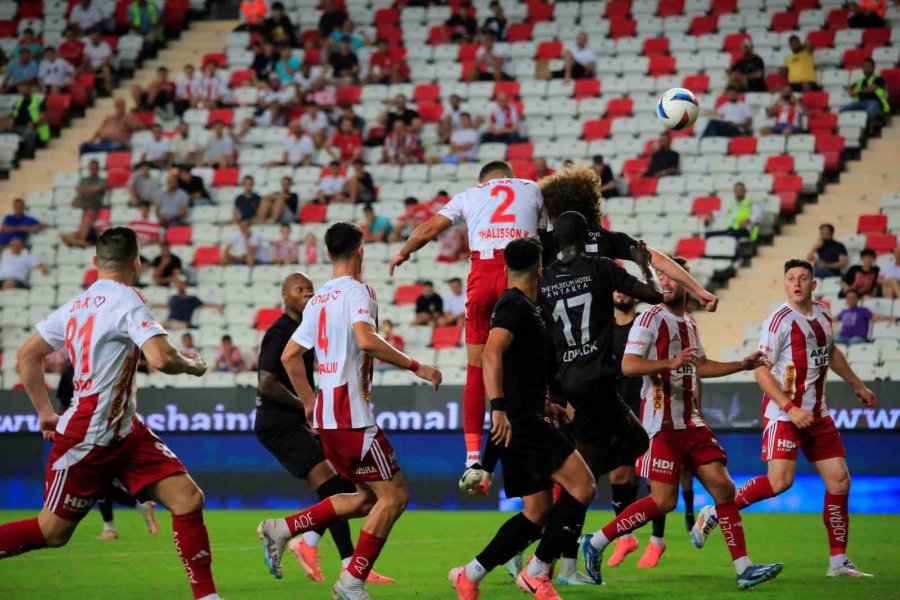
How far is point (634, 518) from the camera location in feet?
31.3

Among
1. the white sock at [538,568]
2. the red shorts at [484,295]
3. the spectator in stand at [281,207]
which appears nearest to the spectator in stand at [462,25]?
the spectator in stand at [281,207]

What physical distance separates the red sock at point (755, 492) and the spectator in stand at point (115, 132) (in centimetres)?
1834

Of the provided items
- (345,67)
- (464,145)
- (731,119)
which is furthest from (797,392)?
(345,67)

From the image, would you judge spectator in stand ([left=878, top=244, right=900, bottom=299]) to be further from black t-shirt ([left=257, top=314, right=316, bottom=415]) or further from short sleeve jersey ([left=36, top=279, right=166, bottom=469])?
short sleeve jersey ([left=36, top=279, right=166, bottom=469])

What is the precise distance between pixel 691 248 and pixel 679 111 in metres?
8.81

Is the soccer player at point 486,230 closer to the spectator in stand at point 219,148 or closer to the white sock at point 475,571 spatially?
the white sock at point 475,571

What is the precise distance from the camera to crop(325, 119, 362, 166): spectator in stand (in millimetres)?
24234

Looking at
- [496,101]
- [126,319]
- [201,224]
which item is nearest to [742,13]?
[496,101]

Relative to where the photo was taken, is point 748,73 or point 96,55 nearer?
point 748,73

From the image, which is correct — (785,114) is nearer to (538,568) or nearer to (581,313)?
(581,313)

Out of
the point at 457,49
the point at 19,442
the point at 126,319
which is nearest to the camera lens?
the point at 126,319

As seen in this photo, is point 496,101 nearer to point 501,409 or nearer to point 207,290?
point 207,290

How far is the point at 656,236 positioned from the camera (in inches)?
810

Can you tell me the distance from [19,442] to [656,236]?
31.1 feet
